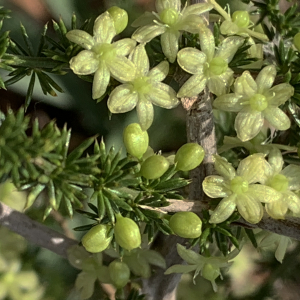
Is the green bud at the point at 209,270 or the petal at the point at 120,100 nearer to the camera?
the petal at the point at 120,100

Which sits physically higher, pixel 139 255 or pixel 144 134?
pixel 144 134

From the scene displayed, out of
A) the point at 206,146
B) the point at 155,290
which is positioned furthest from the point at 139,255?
the point at 206,146

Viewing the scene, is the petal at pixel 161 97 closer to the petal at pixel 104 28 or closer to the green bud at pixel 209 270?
the petal at pixel 104 28

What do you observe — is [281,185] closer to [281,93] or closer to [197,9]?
[281,93]

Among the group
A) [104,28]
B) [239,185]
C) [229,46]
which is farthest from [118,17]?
[239,185]

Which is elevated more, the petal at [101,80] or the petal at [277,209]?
the petal at [101,80]

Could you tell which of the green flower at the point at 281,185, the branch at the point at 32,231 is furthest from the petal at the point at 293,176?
the branch at the point at 32,231

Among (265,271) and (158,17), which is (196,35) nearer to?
Answer: (158,17)
